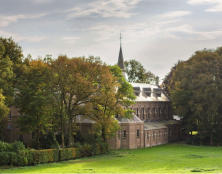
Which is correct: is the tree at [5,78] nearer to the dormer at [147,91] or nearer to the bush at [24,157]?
the bush at [24,157]

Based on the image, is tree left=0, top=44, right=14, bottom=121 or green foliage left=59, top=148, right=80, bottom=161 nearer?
tree left=0, top=44, right=14, bottom=121

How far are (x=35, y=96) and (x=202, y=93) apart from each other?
32463 millimetres

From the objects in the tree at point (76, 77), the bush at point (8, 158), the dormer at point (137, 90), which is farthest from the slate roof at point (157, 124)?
the bush at point (8, 158)

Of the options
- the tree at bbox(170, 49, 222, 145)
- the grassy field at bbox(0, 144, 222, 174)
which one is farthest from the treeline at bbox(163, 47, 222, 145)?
the grassy field at bbox(0, 144, 222, 174)

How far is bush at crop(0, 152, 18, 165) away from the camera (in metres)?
35.0

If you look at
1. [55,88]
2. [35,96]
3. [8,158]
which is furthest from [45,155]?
[55,88]

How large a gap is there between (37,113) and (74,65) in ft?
27.7

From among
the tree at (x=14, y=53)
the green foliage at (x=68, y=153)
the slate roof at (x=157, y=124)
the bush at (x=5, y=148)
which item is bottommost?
the green foliage at (x=68, y=153)

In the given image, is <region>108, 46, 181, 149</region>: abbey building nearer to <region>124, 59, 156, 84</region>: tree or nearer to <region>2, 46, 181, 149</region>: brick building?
<region>2, 46, 181, 149</region>: brick building

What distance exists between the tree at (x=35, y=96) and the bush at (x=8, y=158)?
8695 millimetres

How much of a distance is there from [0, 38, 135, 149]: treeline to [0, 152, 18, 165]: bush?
8495 mm

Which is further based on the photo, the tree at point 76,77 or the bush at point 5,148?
the tree at point 76,77

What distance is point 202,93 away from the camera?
6103 centimetres

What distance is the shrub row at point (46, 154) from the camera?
35.6 m
